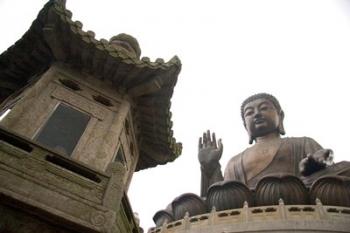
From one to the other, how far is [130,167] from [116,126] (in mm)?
1299

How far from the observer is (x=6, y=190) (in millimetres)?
4148

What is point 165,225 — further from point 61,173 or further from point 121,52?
point 61,173

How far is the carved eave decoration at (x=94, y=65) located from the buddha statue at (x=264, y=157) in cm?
549

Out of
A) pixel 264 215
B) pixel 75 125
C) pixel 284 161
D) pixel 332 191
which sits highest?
pixel 284 161

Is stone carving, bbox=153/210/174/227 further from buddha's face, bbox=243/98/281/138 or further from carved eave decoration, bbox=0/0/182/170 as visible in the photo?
buddha's face, bbox=243/98/281/138

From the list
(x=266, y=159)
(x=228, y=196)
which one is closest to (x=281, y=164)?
(x=266, y=159)

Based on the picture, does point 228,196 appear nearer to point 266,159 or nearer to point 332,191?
point 332,191

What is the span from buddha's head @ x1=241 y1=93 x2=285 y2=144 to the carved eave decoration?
8055 millimetres

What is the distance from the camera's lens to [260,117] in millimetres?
15578

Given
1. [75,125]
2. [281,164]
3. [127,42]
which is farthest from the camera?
[281,164]

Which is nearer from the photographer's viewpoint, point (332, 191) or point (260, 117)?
point (332, 191)

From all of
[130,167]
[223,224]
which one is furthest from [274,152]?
[130,167]

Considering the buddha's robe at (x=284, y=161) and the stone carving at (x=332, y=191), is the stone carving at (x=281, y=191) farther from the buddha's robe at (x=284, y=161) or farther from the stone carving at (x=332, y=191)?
the buddha's robe at (x=284, y=161)

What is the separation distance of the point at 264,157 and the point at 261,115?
7.79 feet
